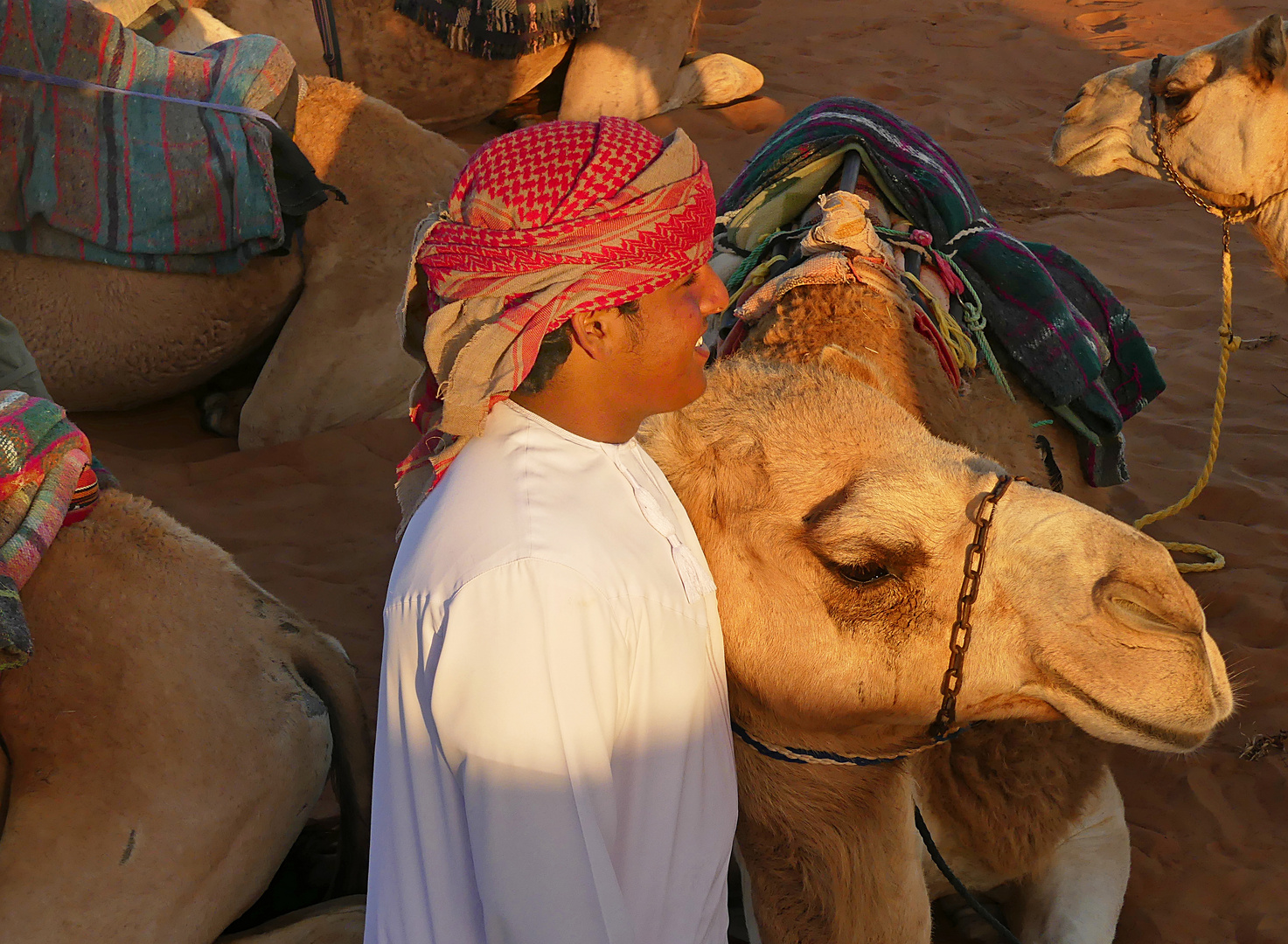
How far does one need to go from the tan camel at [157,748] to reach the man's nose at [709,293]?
45.5 inches

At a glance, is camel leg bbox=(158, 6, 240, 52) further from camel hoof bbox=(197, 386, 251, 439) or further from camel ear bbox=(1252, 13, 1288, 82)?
camel ear bbox=(1252, 13, 1288, 82)

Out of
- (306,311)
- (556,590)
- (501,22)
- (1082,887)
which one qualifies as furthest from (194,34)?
(1082,887)

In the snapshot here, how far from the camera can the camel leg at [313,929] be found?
2.04 m

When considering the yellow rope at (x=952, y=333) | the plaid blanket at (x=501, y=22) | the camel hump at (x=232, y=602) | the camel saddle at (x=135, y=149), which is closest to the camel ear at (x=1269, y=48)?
the yellow rope at (x=952, y=333)

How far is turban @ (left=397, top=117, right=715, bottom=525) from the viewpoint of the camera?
136cm

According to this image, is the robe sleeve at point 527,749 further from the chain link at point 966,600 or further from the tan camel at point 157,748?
the tan camel at point 157,748

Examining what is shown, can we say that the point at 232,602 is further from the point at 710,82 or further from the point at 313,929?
the point at 710,82

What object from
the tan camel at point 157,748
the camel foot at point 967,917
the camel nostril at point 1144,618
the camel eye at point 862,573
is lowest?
the camel foot at point 967,917

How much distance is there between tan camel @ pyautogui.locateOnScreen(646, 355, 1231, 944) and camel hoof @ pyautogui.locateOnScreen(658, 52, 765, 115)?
6450 millimetres

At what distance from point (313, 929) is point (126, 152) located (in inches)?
107

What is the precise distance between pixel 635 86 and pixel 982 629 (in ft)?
20.8

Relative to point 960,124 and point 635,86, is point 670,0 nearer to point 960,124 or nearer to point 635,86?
point 635,86

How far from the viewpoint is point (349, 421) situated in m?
4.56

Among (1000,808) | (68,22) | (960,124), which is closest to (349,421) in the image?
(68,22)
